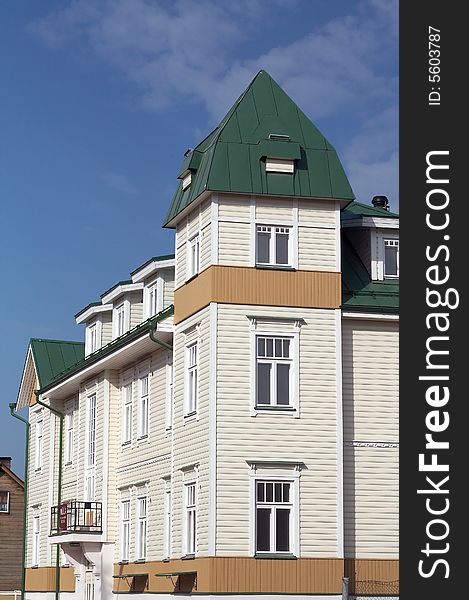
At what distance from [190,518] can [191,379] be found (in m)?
3.56

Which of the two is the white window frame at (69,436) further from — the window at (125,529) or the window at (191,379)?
the window at (191,379)

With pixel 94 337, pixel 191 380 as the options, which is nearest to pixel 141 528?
pixel 191 380

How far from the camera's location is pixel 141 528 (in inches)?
1481

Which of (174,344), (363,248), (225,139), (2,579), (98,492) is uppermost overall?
(225,139)

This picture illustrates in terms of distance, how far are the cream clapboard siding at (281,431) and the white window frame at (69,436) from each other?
17.5m

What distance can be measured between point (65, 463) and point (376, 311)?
1940 centimetres

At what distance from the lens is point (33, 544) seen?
5150cm

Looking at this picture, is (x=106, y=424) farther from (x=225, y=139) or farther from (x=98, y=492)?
(x=225, y=139)

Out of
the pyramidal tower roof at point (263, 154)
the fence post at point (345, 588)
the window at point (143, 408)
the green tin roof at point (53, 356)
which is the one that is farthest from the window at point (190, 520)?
the green tin roof at point (53, 356)

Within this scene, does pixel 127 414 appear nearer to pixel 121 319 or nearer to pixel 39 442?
pixel 121 319

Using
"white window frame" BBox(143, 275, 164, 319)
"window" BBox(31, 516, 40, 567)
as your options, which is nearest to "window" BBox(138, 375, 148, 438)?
"white window frame" BBox(143, 275, 164, 319)

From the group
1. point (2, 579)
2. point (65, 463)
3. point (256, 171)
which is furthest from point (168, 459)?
point (2, 579)

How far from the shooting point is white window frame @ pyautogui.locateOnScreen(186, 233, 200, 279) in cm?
3275

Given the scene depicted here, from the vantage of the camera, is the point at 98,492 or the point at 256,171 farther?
the point at 98,492
